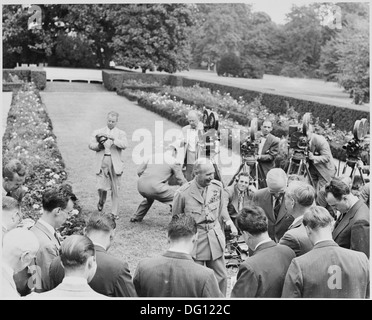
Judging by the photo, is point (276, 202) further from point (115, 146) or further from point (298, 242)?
point (115, 146)

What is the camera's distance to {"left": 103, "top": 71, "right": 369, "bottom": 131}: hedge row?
48.4 feet

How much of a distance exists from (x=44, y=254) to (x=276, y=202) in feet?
6.85

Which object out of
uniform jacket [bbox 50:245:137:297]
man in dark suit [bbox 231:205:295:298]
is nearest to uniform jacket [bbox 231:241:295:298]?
man in dark suit [bbox 231:205:295:298]

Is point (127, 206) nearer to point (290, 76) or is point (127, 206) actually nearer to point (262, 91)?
point (262, 91)

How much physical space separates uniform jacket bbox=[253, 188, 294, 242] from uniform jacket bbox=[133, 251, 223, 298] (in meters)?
1.58

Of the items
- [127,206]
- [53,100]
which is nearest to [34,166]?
[127,206]

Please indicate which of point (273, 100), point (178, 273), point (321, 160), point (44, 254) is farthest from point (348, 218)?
point (273, 100)

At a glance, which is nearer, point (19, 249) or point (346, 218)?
point (19, 249)

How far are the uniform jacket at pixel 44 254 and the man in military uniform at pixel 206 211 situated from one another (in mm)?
1316

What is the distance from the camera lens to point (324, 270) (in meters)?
3.30

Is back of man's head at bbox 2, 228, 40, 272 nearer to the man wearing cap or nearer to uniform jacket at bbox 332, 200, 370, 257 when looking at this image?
uniform jacket at bbox 332, 200, 370, 257

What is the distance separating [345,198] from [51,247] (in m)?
2.03

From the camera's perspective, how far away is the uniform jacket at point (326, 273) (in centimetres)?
328

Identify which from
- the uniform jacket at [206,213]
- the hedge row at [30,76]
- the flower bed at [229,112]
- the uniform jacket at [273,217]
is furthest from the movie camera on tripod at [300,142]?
the hedge row at [30,76]
